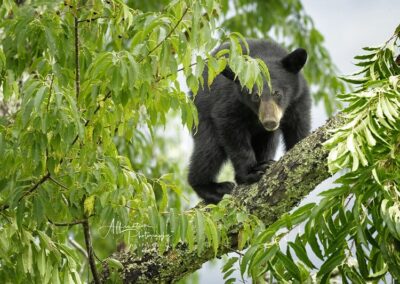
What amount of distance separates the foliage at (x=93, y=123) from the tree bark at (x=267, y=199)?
241 mm

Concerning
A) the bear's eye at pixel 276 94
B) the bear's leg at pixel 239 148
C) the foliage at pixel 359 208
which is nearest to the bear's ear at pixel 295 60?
the bear's eye at pixel 276 94

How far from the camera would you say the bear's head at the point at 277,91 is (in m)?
5.50

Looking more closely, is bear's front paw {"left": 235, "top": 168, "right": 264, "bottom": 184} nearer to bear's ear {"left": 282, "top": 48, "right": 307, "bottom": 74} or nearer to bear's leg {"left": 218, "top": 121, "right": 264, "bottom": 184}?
bear's leg {"left": 218, "top": 121, "right": 264, "bottom": 184}

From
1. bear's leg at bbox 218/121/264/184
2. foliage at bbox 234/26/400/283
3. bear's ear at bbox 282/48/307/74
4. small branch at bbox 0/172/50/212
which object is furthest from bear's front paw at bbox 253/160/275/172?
foliage at bbox 234/26/400/283

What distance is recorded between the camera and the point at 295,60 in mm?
5883

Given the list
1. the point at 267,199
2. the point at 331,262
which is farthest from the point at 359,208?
the point at 267,199

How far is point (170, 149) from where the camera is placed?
820 cm

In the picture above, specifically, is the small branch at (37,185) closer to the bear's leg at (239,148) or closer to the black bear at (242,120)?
the bear's leg at (239,148)

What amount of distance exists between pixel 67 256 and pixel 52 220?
176 mm

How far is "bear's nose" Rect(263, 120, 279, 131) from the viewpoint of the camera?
5410 millimetres

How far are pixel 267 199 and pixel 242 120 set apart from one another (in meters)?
1.65

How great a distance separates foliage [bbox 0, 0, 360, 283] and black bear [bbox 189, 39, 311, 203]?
1693 millimetres

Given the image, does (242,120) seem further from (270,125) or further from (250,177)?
(250,177)

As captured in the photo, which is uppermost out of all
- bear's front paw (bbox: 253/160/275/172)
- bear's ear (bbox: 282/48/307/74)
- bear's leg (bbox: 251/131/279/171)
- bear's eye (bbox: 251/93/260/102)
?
bear's ear (bbox: 282/48/307/74)
